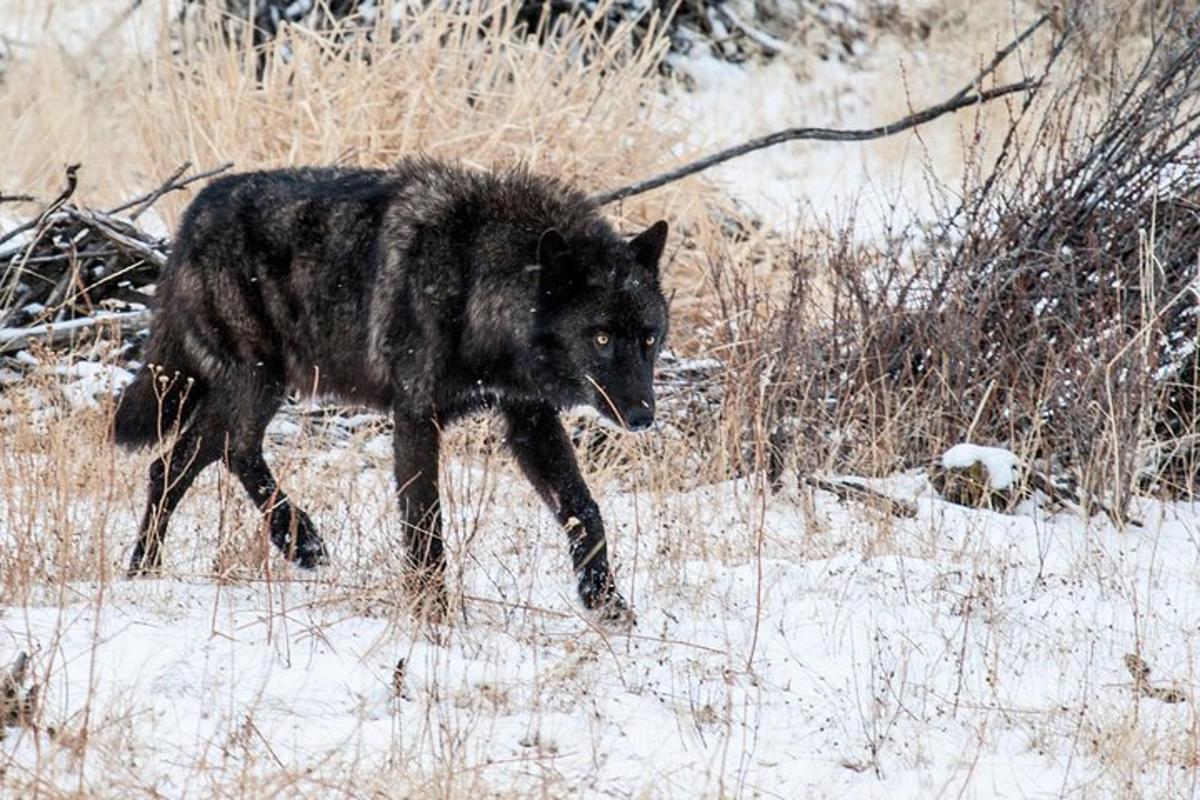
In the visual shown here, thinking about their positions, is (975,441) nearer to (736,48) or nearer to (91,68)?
(736,48)

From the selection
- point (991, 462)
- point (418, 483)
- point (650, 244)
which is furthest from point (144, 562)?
point (991, 462)

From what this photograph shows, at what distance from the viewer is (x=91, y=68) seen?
14703 mm

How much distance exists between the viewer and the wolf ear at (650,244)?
17.7 feet

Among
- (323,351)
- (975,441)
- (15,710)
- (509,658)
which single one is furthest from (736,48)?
(15,710)

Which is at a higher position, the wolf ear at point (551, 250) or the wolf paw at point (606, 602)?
the wolf ear at point (551, 250)

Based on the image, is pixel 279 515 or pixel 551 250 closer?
pixel 551 250

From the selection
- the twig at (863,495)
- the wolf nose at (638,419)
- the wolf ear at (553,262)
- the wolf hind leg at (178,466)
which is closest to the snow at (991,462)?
the twig at (863,495)

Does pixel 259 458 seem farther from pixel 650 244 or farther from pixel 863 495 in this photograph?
pixel 863 495

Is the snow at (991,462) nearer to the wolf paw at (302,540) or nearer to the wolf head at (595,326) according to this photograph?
the wolf head at (595,326)

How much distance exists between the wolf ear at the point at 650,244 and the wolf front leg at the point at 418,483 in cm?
95

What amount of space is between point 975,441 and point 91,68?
10688 mm

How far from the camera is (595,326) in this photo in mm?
5227

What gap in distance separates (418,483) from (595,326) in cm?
82

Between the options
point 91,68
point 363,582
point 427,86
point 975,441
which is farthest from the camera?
point 91,68
